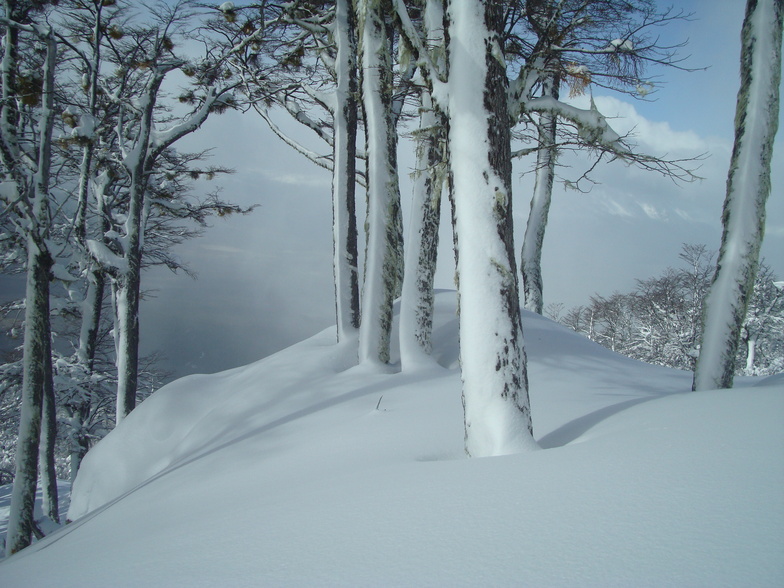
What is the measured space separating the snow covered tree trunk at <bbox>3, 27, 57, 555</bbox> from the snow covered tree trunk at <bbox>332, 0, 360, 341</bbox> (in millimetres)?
3914

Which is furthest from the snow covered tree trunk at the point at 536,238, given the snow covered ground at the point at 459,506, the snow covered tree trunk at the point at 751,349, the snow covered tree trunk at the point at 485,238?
the snow covered tree trunk at the point at 751,349

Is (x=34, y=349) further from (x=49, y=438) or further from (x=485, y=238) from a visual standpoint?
(x=485, y=238)

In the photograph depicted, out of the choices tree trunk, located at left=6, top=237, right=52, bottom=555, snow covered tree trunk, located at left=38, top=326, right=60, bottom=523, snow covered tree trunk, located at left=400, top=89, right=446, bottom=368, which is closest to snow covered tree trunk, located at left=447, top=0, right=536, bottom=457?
snow covered tree trunk, located at left=400, top=89, right=446, bottom=368

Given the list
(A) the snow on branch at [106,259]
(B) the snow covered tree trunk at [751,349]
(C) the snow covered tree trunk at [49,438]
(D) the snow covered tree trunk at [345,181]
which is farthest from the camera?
(B) the snow covered tree trunk at [751,349]

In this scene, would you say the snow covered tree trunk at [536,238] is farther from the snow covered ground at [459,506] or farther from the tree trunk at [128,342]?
the tree trunk at [128,342]

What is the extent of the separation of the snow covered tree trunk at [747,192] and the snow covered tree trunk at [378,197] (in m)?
3.75

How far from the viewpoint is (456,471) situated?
8.36ft

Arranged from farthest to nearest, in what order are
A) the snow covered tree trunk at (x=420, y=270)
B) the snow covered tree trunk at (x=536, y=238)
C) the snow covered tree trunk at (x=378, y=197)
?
the snow covered tree trunk at (x=536, y=238), the snow covered tree trunk at (x=378, y=197), the snow covered tree trunk at (x=420, y=270)

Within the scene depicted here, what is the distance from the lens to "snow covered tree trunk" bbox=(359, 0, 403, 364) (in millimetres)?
6793

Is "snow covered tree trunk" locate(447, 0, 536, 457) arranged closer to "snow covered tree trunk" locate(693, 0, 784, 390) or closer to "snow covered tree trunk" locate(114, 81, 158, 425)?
"snow covered tree trunk" locate(693, 0, 784, 390)

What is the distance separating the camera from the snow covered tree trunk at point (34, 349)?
6.38 meters

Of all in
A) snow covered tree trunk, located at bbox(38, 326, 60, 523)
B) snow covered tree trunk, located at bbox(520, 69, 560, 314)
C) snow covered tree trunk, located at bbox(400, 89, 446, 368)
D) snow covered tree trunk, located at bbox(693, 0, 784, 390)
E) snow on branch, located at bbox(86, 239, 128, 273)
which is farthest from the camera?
snow covered tree trunk, located at bbox(520, 69, 560, 314)

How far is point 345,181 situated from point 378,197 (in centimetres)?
100

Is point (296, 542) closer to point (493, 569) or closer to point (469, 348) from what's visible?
point (493, 569)
